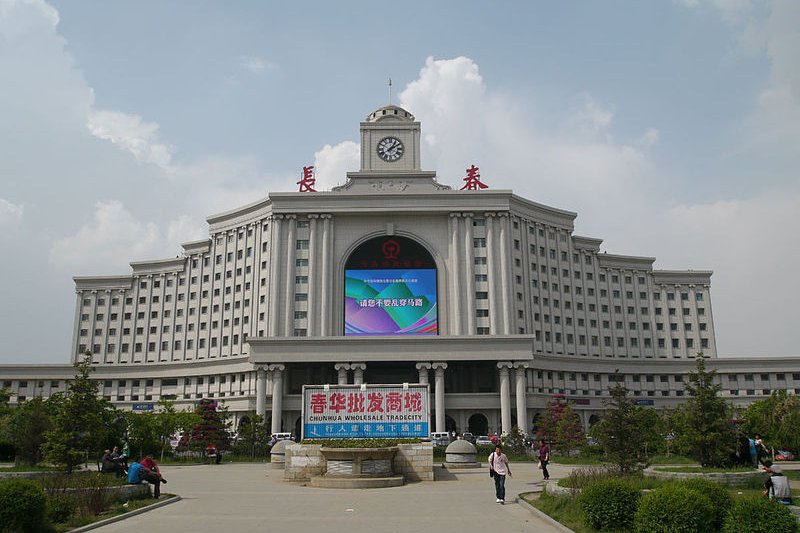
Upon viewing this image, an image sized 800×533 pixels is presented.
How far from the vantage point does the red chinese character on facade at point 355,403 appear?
3069 centimetres

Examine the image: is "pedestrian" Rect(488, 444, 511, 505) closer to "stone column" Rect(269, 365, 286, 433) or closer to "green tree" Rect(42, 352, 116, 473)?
"green tree" Rect(42, 352, 116, 473)

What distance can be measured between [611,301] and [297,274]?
137ft

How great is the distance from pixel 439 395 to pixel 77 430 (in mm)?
39690

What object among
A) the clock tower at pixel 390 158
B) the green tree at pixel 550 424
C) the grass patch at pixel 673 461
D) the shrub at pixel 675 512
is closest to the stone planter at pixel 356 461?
the shrub at pixel 675 512

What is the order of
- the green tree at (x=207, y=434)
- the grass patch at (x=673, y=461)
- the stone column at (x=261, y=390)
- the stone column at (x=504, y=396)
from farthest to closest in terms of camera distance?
1. the stone column at (x=261, y=390)
2. the stone column at (x=504, y=396)
3. the green tree at (x=207, y=434)
4. the grass patch at (x=673, y=461)

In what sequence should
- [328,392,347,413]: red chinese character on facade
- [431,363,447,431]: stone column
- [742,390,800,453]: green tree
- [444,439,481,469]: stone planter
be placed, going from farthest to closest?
[431,363,447,431]: stone column < [444,439,481,469]: stone planter < [328,392,347,413]: red chinese character on facade < [742,390,800,453]: green tree

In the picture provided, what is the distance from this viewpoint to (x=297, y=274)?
6831cm

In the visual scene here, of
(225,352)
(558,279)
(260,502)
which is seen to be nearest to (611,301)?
(558,279)

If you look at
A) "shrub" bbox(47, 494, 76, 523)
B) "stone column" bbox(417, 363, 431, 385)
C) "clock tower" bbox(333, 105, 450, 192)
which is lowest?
"shrub" bbox(47, 494, 76, 523)

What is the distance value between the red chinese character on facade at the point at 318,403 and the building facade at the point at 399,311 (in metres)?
29.5

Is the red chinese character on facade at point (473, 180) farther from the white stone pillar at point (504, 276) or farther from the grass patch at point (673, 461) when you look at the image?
the grass patch at point (673, 461)

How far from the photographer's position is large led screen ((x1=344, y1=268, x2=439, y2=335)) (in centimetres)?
6525

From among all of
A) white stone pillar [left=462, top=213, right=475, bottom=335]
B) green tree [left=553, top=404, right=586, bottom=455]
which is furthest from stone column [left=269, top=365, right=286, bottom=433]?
green tree [left=553, top=404, right=586, bottom=455]

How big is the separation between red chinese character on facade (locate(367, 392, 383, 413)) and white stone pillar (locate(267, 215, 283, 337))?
120 feet
